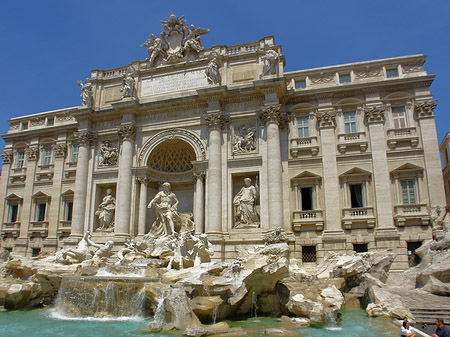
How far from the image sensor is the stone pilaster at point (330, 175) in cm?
2070

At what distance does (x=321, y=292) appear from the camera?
602 inches

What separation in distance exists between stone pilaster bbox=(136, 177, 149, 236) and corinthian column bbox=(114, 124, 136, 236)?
69cm

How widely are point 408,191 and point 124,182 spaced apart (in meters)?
17.2

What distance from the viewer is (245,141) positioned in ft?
74.7

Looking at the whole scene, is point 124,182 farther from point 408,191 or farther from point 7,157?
point 408,191

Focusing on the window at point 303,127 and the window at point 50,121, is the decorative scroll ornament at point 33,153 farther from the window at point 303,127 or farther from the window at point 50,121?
the window at point 303,127

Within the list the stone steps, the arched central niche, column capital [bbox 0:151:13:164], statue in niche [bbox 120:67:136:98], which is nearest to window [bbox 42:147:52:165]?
column capital [bbox 0:151:13:164]

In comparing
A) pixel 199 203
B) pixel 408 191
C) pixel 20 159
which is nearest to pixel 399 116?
pixel 408 191

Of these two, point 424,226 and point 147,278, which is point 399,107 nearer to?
point 424,226

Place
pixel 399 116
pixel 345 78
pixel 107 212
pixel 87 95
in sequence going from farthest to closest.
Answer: pixel 87 95 → pixel 107 212 → pixel 345 78 → pixel 399 116

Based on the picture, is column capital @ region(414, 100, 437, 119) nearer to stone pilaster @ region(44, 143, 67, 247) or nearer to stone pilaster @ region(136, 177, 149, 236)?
stone pilaster @ region(136, 177, 149, 236)

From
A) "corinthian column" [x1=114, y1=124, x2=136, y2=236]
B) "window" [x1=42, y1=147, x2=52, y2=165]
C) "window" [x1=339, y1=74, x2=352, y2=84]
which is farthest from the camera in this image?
"window" [x1=42, y1=147, x2=52, y2=165]

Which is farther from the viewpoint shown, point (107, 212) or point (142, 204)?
point (107, 212)

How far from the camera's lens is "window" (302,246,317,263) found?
2094cm
